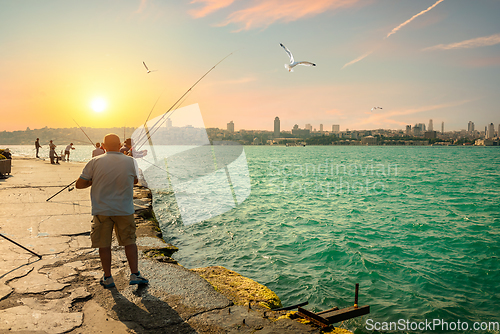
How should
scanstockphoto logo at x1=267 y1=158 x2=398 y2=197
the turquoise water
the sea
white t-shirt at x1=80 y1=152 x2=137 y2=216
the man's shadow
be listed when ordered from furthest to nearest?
scanstockphoto logo at x1=267 y1=158 x2=398 y2=197 < the turquoise water < the sea < white t-shirt at x1=80 y1=152 x2=137 y2=216 < the man's shadow

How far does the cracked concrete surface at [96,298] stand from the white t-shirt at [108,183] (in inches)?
39.0

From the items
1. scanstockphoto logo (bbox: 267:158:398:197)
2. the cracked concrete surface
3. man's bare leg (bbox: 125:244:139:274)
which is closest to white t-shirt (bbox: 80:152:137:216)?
man's bare leg (bbox: 125:244:139:274)

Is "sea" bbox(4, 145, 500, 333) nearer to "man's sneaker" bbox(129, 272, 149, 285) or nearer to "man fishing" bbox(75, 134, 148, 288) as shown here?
"man's sneaker" bbox(129, 272, 149, 285)

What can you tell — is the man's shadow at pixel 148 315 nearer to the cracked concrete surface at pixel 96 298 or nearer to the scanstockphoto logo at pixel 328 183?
the cracked concrete surface at pixel 96 298

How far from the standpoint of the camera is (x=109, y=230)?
3717mm

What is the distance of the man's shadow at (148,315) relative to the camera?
→ 292cm

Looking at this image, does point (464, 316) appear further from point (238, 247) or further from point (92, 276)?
point (92, 276)

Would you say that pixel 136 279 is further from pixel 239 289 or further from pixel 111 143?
pixel 111 143

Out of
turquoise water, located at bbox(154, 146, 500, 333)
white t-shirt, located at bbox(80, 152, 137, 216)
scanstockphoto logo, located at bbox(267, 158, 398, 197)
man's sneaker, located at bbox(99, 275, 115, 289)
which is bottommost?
scanstockphoto logo, located at bbox(267, 158, 398, 197)

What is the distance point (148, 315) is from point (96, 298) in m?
0.75

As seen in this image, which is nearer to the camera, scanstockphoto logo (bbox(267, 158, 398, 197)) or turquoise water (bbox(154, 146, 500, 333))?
turquoise water (bbox(154, 146, 500, 333))

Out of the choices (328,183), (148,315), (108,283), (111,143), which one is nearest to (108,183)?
(111,143)

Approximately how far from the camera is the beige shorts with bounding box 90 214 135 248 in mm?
3666

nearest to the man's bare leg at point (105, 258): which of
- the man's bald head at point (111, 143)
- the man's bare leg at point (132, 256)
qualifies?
the man's bare leg at point (132, 256)
